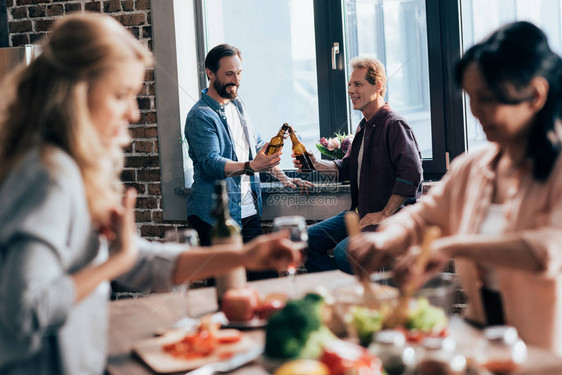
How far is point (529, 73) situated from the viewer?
134 cm

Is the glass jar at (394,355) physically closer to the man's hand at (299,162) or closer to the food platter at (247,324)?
the food platter at (247,324)

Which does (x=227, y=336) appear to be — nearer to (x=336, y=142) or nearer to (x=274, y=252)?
(x=274, y=252)

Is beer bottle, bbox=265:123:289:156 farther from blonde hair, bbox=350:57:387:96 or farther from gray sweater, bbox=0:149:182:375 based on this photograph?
gray sweater, bbox=0:149:182:375

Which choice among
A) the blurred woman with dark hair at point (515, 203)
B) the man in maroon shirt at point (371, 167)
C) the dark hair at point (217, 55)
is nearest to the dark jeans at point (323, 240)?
the man in maroon shirt at point (371, 167)

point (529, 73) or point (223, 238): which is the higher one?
point (529, 73)

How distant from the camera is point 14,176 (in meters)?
1.08

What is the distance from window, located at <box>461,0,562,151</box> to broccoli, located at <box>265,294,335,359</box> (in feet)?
7.85

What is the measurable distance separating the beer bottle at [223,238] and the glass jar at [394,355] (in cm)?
63

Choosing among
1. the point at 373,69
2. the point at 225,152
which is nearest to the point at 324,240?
the point at 225,152

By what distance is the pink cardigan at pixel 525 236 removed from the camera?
1262 mm

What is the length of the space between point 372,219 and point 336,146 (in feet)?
2.00

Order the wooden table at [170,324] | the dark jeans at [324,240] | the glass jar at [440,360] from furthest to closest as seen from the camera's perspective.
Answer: the dark jeans at [324,240], the wooden table at [170,324], the glass jar at [440,360]

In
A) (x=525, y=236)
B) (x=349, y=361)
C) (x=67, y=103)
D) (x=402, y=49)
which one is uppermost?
(x=402, y=49)

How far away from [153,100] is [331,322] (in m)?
2.77
